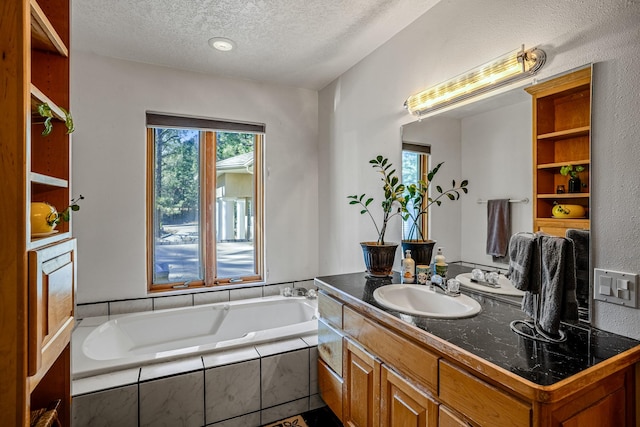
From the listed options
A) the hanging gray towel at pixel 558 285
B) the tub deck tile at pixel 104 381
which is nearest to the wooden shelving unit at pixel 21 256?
the tub deck tile at pixel 104 381

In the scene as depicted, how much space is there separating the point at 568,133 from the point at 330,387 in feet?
5.64

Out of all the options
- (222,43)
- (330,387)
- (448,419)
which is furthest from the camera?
(222,43)

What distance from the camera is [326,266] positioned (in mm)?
3193

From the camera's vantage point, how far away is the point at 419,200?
2029mm

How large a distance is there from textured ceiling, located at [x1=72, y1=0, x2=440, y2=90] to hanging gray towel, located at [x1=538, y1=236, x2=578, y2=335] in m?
1.54

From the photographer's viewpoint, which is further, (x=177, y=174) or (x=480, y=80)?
(x=177, y=174)

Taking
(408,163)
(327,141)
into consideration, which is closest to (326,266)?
(327,141)

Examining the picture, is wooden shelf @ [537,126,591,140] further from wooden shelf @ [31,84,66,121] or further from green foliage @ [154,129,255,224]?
green foliage @ [154,129,255,224]

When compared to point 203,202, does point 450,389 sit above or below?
below

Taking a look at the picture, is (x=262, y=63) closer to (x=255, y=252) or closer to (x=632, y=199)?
(x=255, y=252)

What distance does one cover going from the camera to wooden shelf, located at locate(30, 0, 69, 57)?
3.30 ft

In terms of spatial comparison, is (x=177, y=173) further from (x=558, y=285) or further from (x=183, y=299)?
(x=558, y=285)

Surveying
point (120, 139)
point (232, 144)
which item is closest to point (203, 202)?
point (232, 144)

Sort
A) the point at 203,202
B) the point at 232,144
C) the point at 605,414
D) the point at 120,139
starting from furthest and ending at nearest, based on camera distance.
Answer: the point at 232,144 → the point at 203,202 → the point at 120,139 → the point at 605,414
